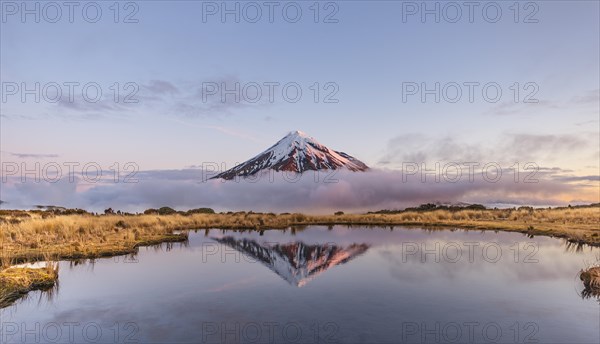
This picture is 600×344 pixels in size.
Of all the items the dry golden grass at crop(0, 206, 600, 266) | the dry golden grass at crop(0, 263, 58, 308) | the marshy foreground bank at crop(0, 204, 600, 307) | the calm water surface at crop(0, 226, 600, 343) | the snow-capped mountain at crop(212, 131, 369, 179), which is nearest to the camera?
the calm water surface at crop(0, 226, 600, 343)

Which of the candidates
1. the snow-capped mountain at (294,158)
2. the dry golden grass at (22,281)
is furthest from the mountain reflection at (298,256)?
the snow-capped mountain at (294,158)

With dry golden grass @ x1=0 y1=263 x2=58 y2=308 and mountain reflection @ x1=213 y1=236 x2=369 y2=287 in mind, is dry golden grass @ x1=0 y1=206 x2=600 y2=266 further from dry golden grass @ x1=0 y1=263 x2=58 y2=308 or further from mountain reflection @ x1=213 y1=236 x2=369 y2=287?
mountain reflection @ x1=213 y1=236 x2=369 y2=287

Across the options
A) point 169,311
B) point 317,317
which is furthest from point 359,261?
point 169,311

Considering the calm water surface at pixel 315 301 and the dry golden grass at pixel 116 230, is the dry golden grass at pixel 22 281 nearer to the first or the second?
the calm water surface at pixel 315 301

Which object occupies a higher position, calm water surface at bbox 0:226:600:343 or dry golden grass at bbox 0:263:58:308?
dry golden grass at bbox 0:263:58:308

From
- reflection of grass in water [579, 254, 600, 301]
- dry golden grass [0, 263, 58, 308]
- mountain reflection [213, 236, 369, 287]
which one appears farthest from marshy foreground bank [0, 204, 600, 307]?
reflection of grass in water [579, 254, 600, 301]

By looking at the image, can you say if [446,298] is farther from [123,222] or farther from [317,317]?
[123,222]

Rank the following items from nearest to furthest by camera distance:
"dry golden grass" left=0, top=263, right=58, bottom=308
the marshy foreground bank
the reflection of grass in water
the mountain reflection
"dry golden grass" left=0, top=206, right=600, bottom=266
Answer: "dry golden grass" left=0, top=263, right=58, bottom=308
the reflection of grass in water
the marshy foreground bank
the mountain reflection
"dry golden grass" left=0, top=206, right=600, bottom=266

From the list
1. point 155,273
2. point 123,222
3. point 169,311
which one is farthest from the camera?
point 123,222
